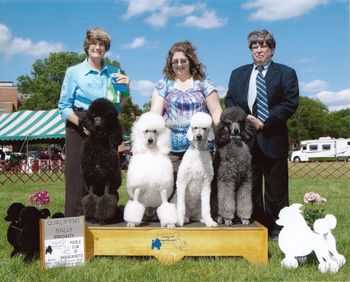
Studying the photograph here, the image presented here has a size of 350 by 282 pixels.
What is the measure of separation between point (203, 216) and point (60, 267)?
4.39ft

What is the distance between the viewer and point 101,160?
12.8ft

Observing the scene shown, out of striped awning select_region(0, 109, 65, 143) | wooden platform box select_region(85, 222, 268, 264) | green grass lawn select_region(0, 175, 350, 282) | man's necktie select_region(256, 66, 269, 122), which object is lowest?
green grass lawn select_region(0, 175, 350, 282)

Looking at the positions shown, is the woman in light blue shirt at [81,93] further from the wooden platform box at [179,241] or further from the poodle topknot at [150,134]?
the wooden platform box at [179,241]

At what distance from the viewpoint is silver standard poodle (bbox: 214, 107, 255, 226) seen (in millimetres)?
3938

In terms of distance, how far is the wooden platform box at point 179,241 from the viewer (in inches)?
152

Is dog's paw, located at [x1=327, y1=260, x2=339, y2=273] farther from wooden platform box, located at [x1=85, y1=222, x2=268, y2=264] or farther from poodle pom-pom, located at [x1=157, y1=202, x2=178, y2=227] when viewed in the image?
poodle pom-pom, located at [x1=157, y1=202, x2=178, y2=227]

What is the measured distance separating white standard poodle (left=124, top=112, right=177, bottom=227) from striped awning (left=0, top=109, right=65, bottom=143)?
14348mm

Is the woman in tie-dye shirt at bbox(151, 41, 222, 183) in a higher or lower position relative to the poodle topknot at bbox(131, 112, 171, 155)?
higher

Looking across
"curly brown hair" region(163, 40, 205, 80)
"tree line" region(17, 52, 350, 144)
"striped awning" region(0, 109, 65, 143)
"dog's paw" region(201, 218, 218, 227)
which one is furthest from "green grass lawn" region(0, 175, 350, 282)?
"tree line" region(17, 52, 350, 144)

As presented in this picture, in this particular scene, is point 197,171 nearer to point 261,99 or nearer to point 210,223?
point 210,223

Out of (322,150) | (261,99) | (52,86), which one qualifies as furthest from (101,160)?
(322,150)

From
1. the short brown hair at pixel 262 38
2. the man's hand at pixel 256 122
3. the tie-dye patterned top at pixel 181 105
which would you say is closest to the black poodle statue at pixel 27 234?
the tie-dye patterned top at pixel 181 105

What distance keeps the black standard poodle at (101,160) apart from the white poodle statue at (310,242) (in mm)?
1587

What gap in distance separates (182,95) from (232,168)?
2.95ft
